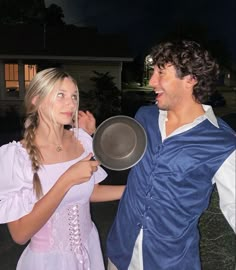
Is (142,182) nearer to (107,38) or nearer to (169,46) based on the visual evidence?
(169,46)

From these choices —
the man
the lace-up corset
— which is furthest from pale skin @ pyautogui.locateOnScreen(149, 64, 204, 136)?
the lace-up corset

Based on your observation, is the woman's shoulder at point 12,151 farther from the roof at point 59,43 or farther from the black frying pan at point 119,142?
the roof at point 59,43

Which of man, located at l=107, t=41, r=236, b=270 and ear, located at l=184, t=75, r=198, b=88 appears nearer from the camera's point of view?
man, located at l=107, t=41, r=236, b=270

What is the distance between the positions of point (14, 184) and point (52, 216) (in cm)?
29

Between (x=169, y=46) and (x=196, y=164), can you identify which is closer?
(x=196, y=164)

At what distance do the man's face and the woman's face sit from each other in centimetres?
43

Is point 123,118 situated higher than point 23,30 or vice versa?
point 23,30

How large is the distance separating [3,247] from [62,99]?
134 inches

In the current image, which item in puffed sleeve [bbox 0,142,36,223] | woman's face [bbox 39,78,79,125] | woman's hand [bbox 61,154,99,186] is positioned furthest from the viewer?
woman's face [bbox 39,78,79,125]

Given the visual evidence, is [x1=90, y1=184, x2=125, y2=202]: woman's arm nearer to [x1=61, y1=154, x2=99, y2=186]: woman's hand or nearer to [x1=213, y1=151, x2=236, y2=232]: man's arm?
[x1=61, y1=154, x2=99, y2=186]: woman's hand

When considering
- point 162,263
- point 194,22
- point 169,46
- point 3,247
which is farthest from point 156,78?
point 194,22

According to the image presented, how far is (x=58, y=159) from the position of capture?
210 cm

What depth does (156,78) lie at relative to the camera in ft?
6.67

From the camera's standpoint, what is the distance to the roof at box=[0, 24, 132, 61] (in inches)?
612
